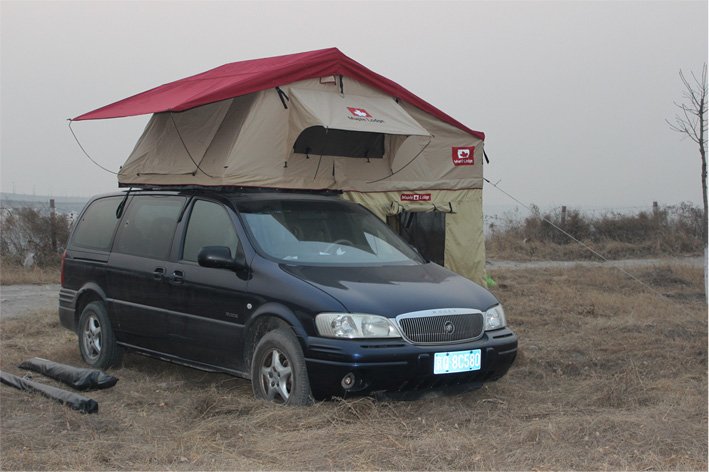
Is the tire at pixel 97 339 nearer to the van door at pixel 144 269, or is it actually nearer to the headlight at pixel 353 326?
the van door at pixel 144 269

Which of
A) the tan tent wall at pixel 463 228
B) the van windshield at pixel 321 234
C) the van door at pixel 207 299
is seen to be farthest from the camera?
the tan tent wall at pixel 463 228

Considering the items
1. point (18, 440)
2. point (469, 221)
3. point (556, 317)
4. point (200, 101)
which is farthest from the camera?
point (469, 221)

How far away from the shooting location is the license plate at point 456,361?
190 inches

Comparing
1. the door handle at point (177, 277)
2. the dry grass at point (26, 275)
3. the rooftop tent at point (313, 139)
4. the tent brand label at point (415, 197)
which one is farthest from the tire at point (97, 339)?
the dry grass at point (26, 275)

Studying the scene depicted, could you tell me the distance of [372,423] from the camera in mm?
4508

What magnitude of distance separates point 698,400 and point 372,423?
2.45 metres

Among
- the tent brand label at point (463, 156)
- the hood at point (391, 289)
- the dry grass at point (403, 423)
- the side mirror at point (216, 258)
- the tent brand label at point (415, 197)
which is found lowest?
the dry grass at point (403, 423)

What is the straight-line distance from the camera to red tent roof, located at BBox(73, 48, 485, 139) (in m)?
7.24

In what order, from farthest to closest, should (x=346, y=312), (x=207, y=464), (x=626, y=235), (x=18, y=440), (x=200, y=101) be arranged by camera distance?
1. (x=626, y=235)
2. (x=200, y=101)
3. (x=346, y=312)
4. (x=18, y=440)
5. (x=207, y=464)

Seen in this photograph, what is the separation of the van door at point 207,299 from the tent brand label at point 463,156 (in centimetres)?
435

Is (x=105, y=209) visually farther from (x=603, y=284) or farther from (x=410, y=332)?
(x=603, y=284)

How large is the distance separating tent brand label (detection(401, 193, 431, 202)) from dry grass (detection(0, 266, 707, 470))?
2.68 meters

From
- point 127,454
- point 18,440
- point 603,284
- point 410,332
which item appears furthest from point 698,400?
point 603,284

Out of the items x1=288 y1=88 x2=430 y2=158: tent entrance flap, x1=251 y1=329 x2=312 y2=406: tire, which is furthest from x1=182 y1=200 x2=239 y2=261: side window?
x1=288 y1=88 x2=430 y2=158: tent entrance flap
